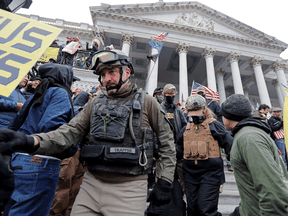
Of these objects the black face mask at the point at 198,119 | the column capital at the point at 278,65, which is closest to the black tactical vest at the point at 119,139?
the black face mask at the point at 198,119

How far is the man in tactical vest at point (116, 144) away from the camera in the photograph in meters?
1.57

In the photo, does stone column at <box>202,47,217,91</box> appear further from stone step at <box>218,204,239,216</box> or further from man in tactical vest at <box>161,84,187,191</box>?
stone step at <box>218,204,239,216</box>

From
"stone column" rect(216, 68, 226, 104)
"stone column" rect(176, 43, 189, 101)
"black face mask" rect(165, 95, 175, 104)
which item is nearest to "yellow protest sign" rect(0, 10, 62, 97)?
"black face mask" rect(165, 95, 175, 104)

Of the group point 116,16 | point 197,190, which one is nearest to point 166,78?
point 116,16

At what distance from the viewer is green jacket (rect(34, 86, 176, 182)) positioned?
5.41 feet

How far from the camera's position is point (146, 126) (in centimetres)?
190

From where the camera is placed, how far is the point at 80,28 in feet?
80.7

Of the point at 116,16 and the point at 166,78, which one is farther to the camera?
the point at 166,78

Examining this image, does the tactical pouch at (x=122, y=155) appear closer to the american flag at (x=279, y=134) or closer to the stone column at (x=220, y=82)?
the american flag at (x=279, y=134)

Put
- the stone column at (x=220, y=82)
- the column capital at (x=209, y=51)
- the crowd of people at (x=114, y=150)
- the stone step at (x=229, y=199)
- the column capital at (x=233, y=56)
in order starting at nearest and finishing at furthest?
the crowd of people at (x=114, y=150) → the stone step at (x=229, y=199) → the column capital at (x=209, y=51) → the column capital at (x=233, y=56) → the stone column at (x=220, y=82)

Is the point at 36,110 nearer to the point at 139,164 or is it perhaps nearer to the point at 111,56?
the point at 111,56

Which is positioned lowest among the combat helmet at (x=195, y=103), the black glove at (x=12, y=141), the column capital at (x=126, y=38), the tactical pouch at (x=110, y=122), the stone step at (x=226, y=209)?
the stone step at (x=226, y=209)

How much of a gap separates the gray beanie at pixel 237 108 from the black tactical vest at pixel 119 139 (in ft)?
3.01

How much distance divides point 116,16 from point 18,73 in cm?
2084
